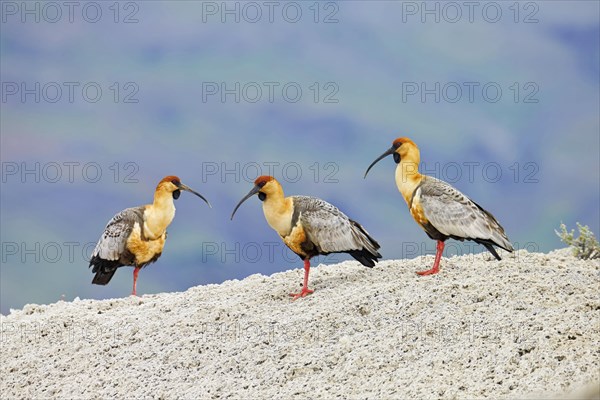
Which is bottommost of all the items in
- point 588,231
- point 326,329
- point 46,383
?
point 46,383

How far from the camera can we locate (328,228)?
853 cm

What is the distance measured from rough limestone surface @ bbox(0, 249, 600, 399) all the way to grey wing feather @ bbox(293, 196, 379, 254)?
0.47 meters

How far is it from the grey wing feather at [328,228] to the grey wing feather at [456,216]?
771 millimetres

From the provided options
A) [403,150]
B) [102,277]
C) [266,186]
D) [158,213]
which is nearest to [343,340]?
[266,186]

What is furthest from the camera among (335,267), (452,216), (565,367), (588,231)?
(588,231)

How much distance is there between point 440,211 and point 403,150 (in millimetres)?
899

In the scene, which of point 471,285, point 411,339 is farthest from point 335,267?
point 411,339

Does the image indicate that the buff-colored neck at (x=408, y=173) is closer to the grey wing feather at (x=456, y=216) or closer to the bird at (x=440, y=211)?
the bird at (x=440, y=211)

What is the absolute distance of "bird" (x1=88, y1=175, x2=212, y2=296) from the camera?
993 centimetres

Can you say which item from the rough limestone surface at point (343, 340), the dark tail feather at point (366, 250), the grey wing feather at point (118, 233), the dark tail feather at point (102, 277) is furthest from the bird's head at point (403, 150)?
the dark tail feather at point (102, 277)

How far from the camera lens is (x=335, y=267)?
10.2 meters

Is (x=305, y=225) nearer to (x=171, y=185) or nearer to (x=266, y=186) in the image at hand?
(x=266, y=186)

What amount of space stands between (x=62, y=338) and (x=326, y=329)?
3.14 m

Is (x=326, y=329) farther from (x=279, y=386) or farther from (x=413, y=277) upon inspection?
(x=413, y=277)
